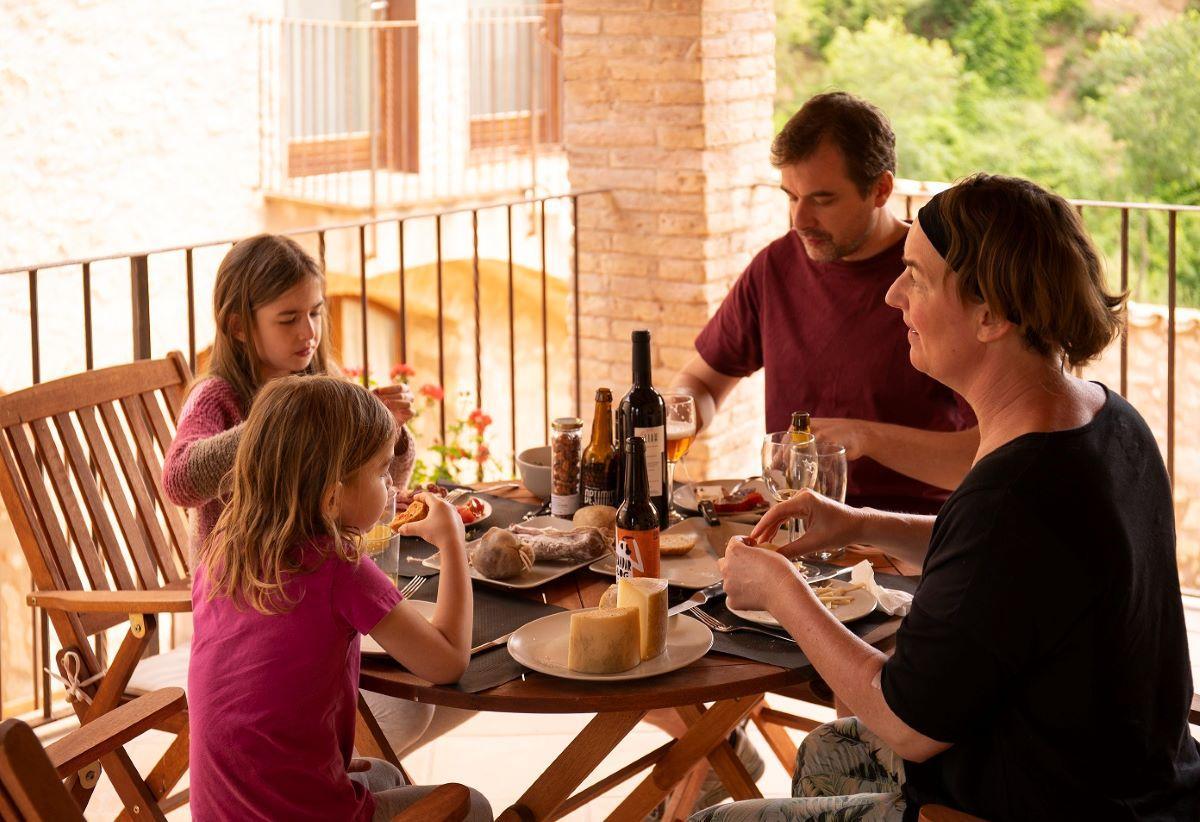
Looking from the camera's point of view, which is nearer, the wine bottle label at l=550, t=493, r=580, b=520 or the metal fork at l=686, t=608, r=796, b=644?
the metal fork at l=686, t=608, r=796, b=644

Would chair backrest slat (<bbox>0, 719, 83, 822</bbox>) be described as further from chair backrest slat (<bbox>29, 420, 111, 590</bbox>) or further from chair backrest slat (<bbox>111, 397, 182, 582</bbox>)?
chair backrest slat (<bbox>111, 397, 182, 582</bbox>)

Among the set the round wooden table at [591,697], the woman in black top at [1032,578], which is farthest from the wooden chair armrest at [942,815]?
the round wooden table at [591,697]

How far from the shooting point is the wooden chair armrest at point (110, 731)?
5.18ft

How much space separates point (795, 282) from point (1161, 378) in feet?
16.7

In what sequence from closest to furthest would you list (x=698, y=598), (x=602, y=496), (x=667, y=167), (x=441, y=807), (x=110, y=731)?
1. (x=441, y=807)
2. (x=110, y=731)
3. (x=698, y=598)
4. (x=602, y=496)
5. (x=667, y=167)

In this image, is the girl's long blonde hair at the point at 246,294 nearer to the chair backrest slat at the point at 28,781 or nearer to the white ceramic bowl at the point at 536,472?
the white ceramic bowl at the point at 536,472

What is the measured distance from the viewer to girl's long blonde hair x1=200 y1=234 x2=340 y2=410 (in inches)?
88.6

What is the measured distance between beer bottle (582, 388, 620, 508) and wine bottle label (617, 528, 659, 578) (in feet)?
1.07

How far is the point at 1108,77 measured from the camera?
1498 cm

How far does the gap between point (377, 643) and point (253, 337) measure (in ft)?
2.49

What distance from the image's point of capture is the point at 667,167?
188 inches

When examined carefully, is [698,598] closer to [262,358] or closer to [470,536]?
[470,536]

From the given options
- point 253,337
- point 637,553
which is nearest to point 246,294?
point 253,337

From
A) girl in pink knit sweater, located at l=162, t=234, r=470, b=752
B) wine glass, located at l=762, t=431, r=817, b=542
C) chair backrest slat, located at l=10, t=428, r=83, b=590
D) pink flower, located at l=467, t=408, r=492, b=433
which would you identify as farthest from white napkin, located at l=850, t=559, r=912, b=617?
pink flower, located at l=467, t=408, r=492, b=433
